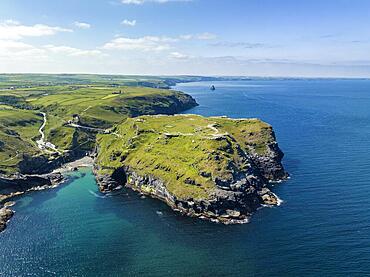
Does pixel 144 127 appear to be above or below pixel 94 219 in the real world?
above

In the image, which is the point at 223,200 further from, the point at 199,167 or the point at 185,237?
the point at 185,237

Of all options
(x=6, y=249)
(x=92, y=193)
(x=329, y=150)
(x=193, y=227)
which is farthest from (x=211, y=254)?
(x=329, y=150)

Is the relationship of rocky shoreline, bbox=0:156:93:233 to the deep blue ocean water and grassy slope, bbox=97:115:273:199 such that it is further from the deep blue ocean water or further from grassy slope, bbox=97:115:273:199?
grassy slope, bbox=97:115:273:199

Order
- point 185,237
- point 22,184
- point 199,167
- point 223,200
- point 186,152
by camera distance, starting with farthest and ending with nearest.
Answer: point 22,184
point 186,152
point 199,167
point 223,200
point 185,237

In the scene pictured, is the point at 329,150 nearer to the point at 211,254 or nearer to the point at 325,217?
the point at 325,217

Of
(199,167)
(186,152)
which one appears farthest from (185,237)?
(186,152)

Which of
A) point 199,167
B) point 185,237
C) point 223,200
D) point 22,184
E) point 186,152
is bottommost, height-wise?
point 185,237

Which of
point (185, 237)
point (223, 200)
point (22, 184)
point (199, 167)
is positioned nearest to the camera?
point (185, 237)

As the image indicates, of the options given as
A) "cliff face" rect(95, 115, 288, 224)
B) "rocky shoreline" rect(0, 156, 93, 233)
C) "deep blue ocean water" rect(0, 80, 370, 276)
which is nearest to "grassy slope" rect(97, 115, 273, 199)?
"cliff face" rect(95, 115, 288, 224)
